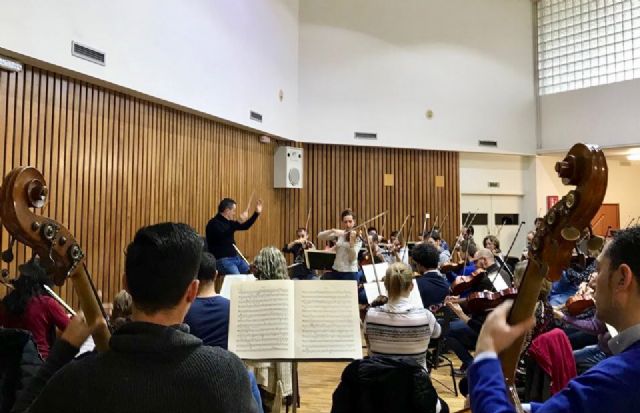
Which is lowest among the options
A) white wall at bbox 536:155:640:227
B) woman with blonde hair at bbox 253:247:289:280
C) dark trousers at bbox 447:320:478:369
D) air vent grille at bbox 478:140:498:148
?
dark trousers at bbox 447:320:478:369

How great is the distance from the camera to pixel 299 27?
10219 mm

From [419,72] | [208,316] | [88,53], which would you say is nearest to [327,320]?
[208,316]

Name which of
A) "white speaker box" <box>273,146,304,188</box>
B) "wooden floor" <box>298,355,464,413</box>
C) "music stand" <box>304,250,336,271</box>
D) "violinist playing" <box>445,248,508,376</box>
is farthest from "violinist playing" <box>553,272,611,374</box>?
"white speaker box" <box>273,146,304,188</box>

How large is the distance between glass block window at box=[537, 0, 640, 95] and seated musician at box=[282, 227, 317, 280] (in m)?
6.76

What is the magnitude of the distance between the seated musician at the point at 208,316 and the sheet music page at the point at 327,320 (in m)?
0.43

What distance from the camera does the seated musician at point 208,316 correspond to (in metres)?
2.80

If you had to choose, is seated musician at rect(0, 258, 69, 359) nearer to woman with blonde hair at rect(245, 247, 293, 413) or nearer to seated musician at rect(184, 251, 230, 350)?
seated musician at rect(184, 251, 230, 350)

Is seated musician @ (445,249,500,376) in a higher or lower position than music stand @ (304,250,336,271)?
lower

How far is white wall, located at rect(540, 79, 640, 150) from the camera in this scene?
10.4m

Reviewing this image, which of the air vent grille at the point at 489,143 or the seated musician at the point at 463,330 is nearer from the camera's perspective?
the seated musician at the point at 463,330

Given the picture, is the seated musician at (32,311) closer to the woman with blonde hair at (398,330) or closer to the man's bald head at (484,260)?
the woman with blonde hair at (398,330)

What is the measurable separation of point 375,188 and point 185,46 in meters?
5.32

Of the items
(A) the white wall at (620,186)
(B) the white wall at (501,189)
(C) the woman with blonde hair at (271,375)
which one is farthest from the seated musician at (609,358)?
(A) the white wall at (620,186)

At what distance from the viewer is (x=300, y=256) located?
8.63 metres
